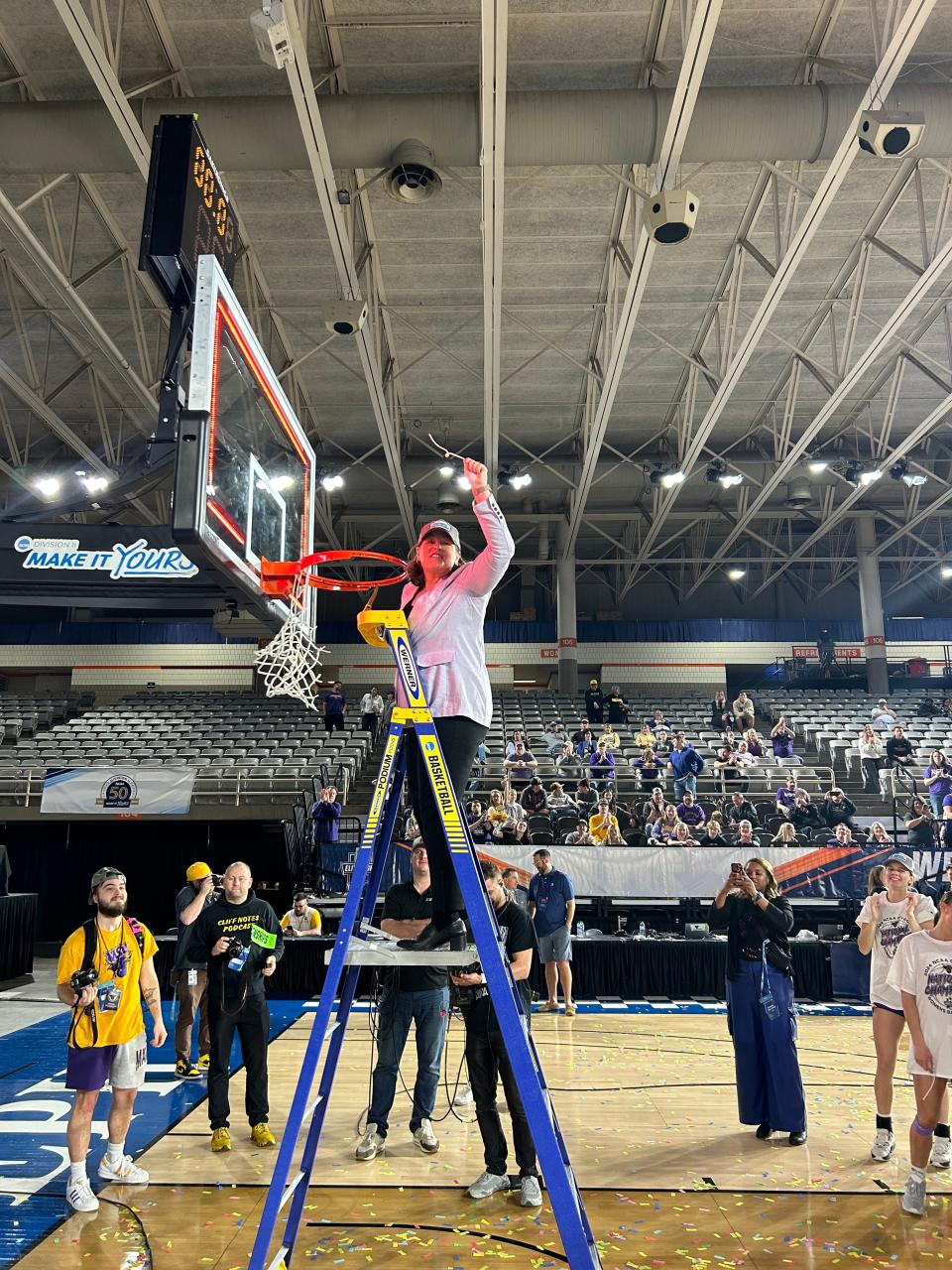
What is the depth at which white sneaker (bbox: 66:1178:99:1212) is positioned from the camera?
466 cm

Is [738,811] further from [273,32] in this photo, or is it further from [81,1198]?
[273,32]

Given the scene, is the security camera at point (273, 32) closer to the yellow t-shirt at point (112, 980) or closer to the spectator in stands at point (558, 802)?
the yellow t-shirt at point (112, 980)

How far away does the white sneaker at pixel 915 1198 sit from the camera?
4.68 meters

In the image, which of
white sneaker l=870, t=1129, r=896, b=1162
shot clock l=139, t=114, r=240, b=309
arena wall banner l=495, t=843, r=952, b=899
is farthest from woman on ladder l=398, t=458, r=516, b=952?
arena wall banner l=495, t=843, r=952, b=899

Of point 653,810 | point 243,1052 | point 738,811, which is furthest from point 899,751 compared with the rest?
point 243,1052

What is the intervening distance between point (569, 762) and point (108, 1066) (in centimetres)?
1416

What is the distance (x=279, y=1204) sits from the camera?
2.90 meters

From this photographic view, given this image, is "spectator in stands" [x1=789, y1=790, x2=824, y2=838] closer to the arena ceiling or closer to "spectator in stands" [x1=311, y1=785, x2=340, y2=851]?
the arena ceiling

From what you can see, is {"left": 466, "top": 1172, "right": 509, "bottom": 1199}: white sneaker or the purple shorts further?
the purple shorts

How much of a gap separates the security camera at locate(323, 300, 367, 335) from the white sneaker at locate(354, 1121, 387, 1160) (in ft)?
33.4

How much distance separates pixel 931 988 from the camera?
16.1 ft

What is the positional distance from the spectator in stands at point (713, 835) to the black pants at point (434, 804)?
34.3ft

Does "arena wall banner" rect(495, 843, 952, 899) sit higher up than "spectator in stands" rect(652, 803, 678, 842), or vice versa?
"spectator in stands" rect(652, 803, 678, 842)

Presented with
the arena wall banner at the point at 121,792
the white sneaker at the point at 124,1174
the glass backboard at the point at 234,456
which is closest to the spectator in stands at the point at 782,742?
the arena wall banner at the point at 121,792
